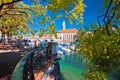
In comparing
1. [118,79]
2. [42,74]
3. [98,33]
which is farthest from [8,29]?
[98,33]

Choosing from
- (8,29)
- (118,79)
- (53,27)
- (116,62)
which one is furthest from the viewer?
(8,29)

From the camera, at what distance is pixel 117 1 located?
6.34 metres

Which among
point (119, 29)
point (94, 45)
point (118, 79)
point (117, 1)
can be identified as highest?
point (117, 1)

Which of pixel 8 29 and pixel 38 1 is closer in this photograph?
pixel 38 1

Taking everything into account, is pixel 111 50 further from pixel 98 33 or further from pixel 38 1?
pixel 38 1

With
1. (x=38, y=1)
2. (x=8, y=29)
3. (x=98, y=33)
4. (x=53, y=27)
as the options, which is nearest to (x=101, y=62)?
(x=98, y=33)

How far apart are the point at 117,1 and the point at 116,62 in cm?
169

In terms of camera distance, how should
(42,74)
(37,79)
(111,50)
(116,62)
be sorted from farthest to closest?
(42,74), (37,79), (116,62), (111,50)

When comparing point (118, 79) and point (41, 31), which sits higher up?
point (41, 31)

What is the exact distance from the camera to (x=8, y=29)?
38375 millimetres

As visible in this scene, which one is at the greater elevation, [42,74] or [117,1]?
[117,1]

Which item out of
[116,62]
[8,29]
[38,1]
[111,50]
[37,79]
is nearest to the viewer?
[111,50]

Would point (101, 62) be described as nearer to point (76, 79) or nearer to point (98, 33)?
point (98, 33)

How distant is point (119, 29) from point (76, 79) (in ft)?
88.4
